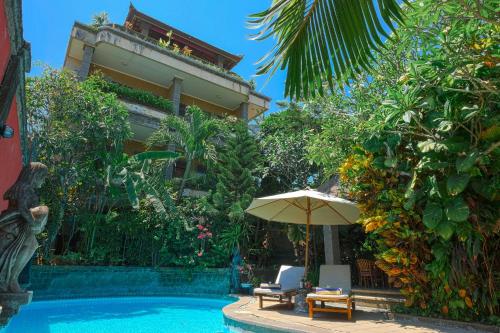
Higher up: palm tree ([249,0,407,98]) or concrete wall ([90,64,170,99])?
concrete wall ([90,64,170,99])

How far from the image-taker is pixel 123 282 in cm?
1159

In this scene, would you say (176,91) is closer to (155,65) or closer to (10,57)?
(155,65)

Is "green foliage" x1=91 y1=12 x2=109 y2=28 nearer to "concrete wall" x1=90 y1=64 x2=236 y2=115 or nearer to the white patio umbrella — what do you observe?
"concrete wall" x1=90 y1=64 x2=236 y2=115

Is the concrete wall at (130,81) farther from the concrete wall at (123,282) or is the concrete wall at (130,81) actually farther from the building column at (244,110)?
the concrete wall at (123,282)

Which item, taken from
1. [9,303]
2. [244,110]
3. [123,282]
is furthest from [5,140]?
[244,110]

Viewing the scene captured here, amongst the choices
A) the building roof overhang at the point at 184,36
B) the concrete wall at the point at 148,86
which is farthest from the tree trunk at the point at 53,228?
the building roof overhang at the point at 184,36

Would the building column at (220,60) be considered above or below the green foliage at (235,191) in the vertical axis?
above

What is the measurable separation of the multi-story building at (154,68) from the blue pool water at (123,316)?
28.3 feet

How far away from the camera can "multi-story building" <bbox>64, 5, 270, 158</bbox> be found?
16547mm

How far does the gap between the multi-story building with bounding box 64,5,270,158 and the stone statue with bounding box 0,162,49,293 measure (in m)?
12.7

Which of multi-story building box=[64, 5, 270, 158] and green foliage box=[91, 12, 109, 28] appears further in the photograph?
green foliage box=[91, 12, 109, 28]

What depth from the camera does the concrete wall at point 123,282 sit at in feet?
33.7

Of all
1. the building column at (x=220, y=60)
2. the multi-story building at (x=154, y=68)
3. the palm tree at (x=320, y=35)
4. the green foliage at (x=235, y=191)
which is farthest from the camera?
the building column at (x=220, y=60)

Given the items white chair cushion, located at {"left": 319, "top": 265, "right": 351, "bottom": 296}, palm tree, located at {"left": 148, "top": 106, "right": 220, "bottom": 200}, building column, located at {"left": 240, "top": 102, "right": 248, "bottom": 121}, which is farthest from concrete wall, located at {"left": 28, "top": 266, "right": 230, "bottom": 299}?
building column, located at {"left": 240, "top": 102, "right": 248, "bottom": 121}
